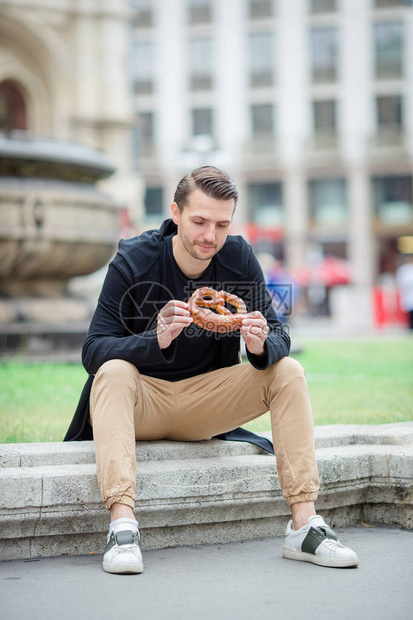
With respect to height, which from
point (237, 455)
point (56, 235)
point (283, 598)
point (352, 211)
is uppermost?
point (352, 211)

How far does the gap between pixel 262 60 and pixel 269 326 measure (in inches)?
1883

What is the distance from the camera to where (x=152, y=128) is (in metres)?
51.1

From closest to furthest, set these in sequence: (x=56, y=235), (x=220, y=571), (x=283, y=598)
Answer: (x=283, y=598)
(x=220, y=571)
(x=56, y=235)

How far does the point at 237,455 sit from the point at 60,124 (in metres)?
21.3

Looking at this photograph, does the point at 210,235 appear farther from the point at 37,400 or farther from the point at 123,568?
the point at 37,400

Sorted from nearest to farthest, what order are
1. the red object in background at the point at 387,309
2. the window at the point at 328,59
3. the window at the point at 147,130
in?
the red object in background at the point at 387,309 → the window at the point at 328,59 → the window at the point at 147,130

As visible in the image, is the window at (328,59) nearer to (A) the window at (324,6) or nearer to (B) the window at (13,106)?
(A) the window at (324,6)

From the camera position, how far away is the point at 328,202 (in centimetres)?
4853

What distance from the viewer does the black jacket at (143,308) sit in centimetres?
389

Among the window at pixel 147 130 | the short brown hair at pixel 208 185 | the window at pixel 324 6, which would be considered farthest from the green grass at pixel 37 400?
the window at pixel 324 6

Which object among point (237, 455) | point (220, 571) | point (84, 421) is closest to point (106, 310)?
point (84, 421)

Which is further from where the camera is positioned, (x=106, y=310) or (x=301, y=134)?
(x=301, y=134)

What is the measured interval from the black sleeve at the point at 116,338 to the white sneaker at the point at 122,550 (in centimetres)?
67

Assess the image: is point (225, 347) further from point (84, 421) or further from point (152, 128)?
point (152, 128)
